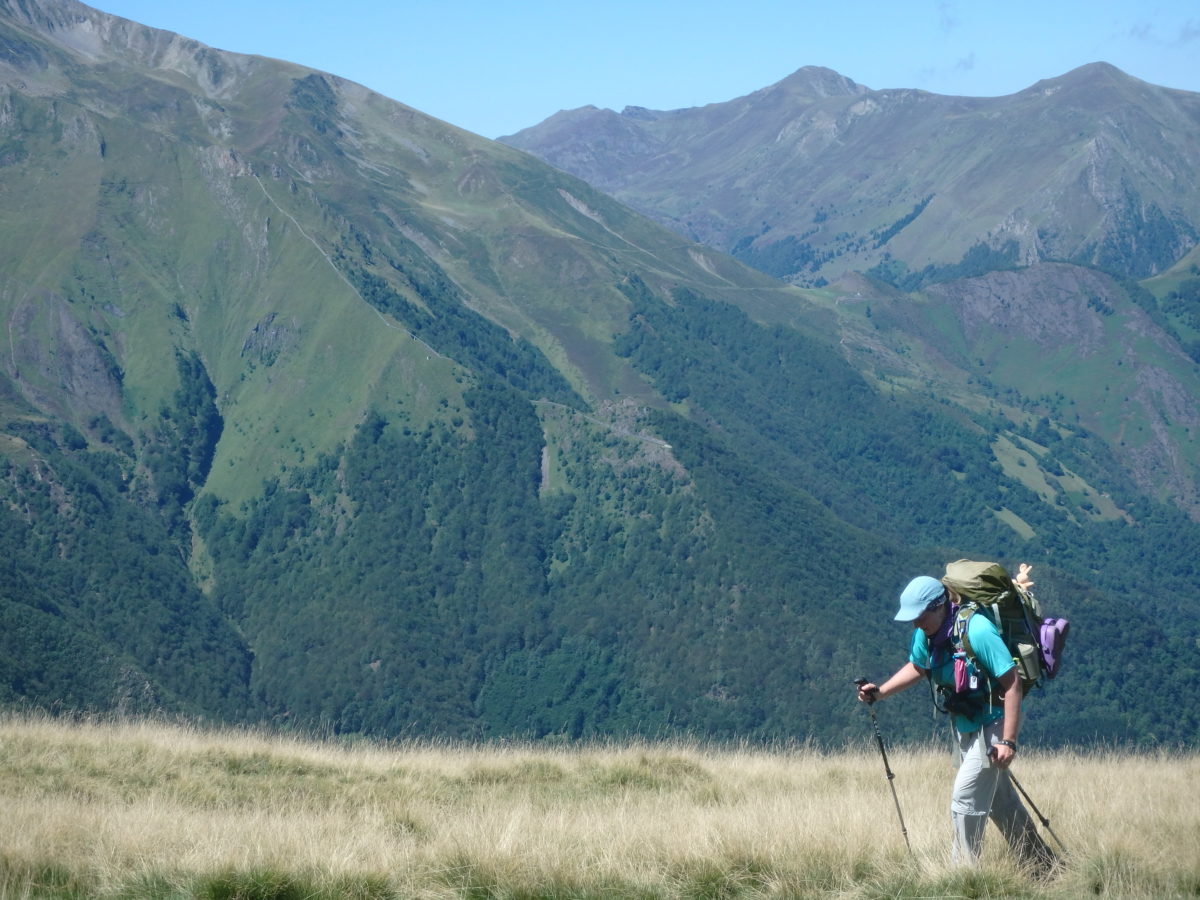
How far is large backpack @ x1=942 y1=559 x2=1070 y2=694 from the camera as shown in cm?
1135

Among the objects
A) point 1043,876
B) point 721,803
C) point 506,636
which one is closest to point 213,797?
point 721,803

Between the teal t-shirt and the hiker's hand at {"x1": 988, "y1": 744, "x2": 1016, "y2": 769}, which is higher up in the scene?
the teal t-shirt

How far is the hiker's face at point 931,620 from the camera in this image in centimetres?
1147

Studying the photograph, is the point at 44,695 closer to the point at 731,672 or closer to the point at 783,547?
the point at 731,672

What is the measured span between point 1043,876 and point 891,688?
7.10ft

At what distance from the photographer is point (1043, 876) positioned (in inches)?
446

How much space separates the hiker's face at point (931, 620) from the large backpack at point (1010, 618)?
15 cm

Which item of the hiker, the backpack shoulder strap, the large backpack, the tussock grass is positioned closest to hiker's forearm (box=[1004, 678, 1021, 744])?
the hiker

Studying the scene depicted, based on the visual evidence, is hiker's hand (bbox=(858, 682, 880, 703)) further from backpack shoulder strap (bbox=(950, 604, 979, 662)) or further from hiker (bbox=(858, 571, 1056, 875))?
backpack shoulder strap (bbox=(950, 604, 979, 662))

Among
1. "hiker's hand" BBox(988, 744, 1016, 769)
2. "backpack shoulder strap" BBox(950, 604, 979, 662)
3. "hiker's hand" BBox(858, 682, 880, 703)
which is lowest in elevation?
"hiker's hand" BBox(988, 744, 1016, 769)

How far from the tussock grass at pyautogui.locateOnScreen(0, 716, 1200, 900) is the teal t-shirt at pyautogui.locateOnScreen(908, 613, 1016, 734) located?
1330mm

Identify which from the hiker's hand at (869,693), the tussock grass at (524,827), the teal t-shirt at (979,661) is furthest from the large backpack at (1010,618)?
the tussock grass at (524,827)

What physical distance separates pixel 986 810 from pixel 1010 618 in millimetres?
1791

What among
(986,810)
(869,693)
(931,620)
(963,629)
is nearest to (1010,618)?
(963,629)
